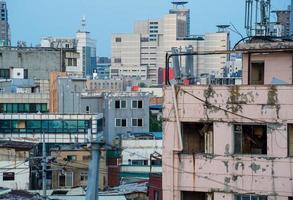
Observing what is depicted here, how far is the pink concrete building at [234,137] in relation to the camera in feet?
28.5

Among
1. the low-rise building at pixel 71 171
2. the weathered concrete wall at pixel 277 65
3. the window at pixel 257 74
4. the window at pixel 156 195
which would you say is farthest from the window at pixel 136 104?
the weathered concrete wall at pixel 277 65

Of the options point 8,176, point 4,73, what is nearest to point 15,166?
point 8,176

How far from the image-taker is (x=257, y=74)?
31.1 ft

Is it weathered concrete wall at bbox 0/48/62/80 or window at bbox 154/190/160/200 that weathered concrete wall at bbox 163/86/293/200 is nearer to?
window at bbox 154/190/160/200

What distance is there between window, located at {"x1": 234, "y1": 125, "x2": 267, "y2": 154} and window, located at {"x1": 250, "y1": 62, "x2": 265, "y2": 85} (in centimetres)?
85

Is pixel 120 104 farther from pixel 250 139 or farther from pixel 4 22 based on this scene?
pixel 4 22

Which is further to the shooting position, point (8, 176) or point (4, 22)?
point (4, 22)

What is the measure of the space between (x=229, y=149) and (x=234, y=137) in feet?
0.54

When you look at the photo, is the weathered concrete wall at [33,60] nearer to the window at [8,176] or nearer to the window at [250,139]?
the window at [8,176]

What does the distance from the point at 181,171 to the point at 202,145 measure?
45 centimetres

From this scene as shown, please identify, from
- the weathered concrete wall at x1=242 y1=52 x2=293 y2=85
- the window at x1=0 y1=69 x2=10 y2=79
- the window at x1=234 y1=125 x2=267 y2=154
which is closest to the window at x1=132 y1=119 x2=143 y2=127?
the window at x1=0 y1=69 x2=10 y2=79

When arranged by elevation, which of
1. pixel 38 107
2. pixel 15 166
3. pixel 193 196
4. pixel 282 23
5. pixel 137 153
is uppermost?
pixel 282 23

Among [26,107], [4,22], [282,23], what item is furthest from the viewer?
[4,22]

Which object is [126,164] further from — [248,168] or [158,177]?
[248,168]
